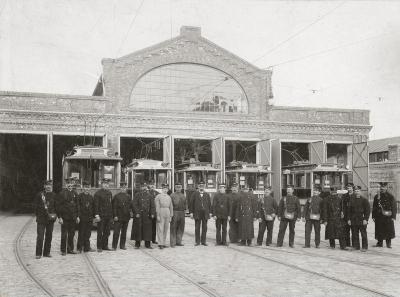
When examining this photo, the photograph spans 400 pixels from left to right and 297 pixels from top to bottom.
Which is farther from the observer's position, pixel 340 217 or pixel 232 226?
pixel 232 226

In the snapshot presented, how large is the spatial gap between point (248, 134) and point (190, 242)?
64.5 ft

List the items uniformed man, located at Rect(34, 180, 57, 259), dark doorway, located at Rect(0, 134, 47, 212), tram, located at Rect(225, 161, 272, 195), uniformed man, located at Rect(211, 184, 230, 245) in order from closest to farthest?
uniformed man, located at Rect(34, 180, 57, 259), uniformed man, located at Rect(211, 184, 230, 245), tram, located at Rect(225, 161, 272, 195), dark doorway, located at Rect(0, 134, 47, 212)

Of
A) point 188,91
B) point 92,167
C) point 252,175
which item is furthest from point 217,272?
point 188,91

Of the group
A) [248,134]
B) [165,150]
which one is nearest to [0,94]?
[165,150]

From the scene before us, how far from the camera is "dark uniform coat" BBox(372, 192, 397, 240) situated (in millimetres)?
14000

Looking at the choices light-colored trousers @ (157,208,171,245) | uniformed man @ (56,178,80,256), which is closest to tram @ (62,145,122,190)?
light-colored trousers @ (157,208,171,245)

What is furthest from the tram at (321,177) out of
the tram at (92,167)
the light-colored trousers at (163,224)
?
the light-colored trousers at (163,224)

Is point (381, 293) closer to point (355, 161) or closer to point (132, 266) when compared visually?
point (132, 266)

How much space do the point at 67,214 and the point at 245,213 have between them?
488 centimetres

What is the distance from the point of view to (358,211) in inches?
534

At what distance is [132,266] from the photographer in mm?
10328

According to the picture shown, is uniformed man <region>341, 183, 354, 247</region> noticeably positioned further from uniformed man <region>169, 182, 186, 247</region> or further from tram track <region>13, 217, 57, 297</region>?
tram track <region>13, 217, 57, 297</region>

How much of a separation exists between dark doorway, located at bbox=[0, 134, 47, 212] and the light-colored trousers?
79.6 ft

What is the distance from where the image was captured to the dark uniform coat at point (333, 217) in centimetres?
1362
